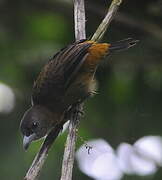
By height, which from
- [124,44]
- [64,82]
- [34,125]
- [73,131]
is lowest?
[34,125]

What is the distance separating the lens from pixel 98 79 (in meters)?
6.29

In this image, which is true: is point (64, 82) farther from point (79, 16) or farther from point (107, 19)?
point (107, 19)

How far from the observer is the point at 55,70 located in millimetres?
5898

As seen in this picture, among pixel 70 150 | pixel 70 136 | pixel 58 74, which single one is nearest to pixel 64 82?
pixel 58 74

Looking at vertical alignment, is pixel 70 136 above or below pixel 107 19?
below

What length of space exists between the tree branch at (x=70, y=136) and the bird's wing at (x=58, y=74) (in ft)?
1.07

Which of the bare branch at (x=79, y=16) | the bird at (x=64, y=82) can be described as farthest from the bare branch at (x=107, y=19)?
the bird at (x=64, y=82)

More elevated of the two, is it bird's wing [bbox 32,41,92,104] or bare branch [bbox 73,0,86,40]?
bare branch [bbox 73,0,86,40]

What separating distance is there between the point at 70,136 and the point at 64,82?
3.88 ft

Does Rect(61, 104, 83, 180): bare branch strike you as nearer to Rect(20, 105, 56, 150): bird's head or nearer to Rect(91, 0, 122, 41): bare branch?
Rect(20, 105, 56, 150): bird's head

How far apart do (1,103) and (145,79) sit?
1308 millimetres

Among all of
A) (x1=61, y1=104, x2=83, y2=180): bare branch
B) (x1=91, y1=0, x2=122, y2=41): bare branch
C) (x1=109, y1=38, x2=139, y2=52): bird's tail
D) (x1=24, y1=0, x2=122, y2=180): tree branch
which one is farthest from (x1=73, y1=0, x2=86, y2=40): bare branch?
(x1=61, y1=104, x2=83, y2=180): bare branch

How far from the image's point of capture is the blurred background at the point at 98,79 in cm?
591

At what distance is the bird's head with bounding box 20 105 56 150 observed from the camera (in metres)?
5.61
